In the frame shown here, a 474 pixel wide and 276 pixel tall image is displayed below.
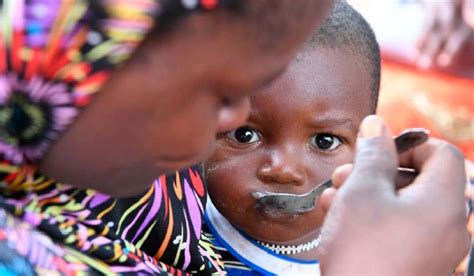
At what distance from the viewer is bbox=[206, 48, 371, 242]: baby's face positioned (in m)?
1.56

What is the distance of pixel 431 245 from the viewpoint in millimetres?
997

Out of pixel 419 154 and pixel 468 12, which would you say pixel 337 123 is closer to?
pixel 419 154

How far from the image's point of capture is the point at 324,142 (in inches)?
63.9

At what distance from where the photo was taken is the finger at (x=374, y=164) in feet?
3.24

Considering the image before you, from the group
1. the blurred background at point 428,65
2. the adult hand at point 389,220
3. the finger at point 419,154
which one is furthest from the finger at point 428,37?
the adult hand at point 389,220

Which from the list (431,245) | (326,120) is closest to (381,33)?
(326,120)

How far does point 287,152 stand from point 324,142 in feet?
0.33

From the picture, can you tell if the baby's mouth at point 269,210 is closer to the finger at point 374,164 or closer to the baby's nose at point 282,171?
the baby's nose at point 282,171

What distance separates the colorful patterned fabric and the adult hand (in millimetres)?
291

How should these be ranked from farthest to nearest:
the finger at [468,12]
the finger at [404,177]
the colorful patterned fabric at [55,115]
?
the finger at [468,12] → the finger at [404,177] → the colorful patterned fabric at [55,115]

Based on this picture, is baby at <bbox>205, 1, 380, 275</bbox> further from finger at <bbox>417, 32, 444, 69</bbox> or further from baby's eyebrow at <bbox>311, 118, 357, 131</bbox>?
finger at <bbox>417, 32, 444, 69</bbox>

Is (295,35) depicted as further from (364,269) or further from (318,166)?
(318,166)

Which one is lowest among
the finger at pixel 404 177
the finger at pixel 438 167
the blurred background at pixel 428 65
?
the blurred background at pixel 428 65

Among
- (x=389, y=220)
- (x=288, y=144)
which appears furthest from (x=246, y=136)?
(x=389, y=220)
